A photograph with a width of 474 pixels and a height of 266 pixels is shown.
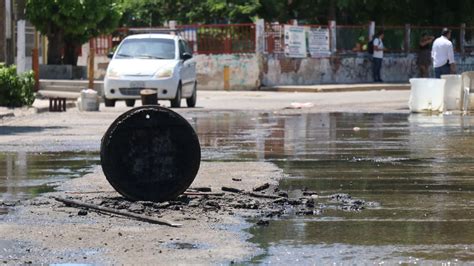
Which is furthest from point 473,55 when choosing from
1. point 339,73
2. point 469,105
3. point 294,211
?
point 294,211

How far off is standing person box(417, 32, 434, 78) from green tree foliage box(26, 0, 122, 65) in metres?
12.7

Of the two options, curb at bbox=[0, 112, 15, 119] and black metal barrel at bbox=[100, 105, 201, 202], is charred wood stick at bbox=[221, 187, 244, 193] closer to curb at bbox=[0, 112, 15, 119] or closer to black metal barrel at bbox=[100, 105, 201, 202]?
black metal barrel at bbox=[100, 105, 201, 202]

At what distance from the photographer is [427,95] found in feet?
89.9

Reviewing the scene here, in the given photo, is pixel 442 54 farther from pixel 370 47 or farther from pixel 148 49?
pixel 370 47

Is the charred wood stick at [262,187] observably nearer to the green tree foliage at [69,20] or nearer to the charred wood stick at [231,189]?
the charred wood stick at [231,189]

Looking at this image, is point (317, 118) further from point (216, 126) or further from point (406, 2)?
point (406, 2)

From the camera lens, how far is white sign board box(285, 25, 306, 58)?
44.2 metres

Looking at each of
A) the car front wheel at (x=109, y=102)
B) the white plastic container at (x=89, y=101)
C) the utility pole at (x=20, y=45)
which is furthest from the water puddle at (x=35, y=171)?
the utility pole at (x=20, y=45)

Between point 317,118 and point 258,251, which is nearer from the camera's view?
point 258,251

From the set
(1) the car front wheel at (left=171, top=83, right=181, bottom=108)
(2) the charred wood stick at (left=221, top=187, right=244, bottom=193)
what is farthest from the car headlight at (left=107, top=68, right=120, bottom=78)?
(2) the charred wood stick at (left=221, top=187, right=244, bottom=193)

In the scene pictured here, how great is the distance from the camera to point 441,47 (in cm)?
2969

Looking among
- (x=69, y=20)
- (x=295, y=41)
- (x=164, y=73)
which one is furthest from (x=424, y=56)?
(x=164, y=73)

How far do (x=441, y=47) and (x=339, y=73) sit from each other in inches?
678

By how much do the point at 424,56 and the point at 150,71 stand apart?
72.7ft
